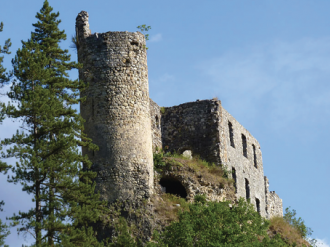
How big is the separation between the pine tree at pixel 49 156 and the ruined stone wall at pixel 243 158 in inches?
420

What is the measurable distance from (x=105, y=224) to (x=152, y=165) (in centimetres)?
361

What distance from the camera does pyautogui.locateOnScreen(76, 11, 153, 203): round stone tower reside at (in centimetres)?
3047

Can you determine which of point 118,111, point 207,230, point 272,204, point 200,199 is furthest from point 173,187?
point 272,204

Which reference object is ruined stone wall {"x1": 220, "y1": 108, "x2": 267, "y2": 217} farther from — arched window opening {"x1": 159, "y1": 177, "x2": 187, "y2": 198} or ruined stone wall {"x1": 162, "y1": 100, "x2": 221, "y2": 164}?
arched window opening {"x1": 159, "y1": 177, "x2": 187, "y2": 198}

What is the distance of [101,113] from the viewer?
31.2m

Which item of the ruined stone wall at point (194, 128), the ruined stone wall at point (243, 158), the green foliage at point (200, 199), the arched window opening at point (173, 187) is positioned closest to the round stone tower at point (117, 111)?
the green foliage at point (200, 199)

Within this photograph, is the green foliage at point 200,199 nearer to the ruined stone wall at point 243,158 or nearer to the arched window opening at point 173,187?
the arched window opening at point 173,187

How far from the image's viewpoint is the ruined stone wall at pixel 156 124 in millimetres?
37906

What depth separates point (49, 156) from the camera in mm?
27922

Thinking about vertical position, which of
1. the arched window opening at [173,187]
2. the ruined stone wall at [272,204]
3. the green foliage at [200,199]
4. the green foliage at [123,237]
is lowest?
the green foliage at [123,237]

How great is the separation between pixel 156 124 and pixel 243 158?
626 centimetres

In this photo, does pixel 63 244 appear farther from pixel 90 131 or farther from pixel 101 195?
pixel 90 131

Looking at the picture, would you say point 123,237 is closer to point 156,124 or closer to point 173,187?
point 173,187

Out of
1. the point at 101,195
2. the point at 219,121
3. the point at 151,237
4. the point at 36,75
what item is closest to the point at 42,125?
the point at 36,75
